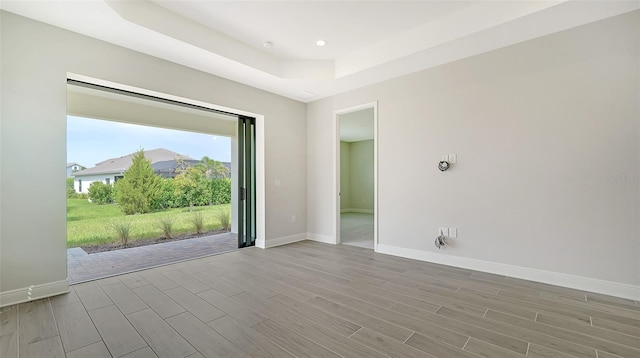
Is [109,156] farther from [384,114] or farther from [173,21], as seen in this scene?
[384,114]

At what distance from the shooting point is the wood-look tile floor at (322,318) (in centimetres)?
182

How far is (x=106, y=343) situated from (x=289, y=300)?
1395 mm

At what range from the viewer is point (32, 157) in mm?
2643

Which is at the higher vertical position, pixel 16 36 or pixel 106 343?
pixel 16 36

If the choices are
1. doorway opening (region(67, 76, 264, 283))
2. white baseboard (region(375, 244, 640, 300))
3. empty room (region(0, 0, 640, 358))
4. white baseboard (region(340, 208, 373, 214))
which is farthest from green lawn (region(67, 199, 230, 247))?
white baseboard (region(340, 208, 373, 214))

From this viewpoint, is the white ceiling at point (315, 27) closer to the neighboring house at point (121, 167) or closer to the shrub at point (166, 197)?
the neighboring house at point (121, 167)

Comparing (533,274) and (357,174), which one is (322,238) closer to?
(533,274)

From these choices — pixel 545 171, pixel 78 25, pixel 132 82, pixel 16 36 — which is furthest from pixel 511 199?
pixel 16 36

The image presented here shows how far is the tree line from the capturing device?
4.48 meters

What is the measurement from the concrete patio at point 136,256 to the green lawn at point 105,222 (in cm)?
23

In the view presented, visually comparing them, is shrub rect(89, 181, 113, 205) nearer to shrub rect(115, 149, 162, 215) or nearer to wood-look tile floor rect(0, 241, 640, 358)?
shrub rect(115, 149, 162, 215)

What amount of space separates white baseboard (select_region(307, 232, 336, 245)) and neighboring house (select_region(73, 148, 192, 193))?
2.70 m

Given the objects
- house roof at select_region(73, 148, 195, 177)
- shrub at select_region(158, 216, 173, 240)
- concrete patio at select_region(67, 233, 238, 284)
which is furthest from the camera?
shrub at select_region(158, 216, 173, 240)

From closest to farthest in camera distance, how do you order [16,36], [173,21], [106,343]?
[106,343] < [16,36] < [173,21]
